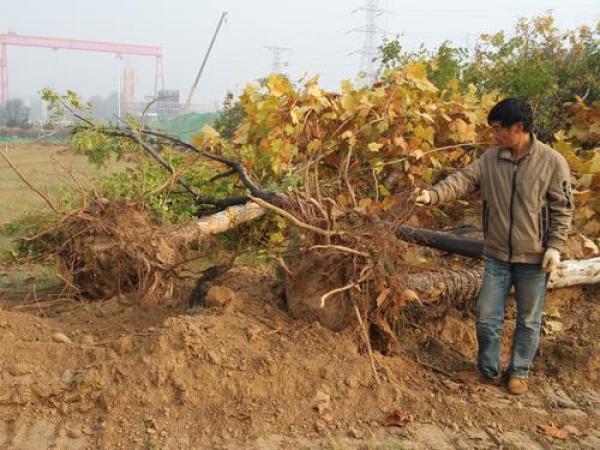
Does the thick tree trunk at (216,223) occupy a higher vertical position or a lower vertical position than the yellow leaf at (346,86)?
lower

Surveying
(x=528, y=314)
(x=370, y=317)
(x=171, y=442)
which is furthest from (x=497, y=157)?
(x=171, y=442)

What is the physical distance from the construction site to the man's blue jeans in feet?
0.07

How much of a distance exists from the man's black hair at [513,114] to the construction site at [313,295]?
0.08ft

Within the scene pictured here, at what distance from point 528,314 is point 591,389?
711 mm

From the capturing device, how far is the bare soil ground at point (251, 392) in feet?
11.1

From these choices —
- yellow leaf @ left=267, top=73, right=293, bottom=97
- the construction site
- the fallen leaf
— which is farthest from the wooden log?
yellow leaf @ left=267, top=73, right=293, bottom=97

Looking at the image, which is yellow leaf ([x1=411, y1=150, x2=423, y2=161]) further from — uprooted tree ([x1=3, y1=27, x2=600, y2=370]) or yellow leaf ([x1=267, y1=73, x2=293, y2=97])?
yellow leaf ([x1=267, y1=73, x2=293, y2=97])

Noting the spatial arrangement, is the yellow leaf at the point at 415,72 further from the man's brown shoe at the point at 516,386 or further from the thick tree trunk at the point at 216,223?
the man's brown shoe at the point at 516,386

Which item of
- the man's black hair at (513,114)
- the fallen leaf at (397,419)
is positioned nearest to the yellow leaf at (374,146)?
the man's black hair at (513,114)

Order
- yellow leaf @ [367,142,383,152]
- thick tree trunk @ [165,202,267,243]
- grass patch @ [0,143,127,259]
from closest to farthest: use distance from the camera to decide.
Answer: thick tree trunk @ [165,202,267,243]
yellow leaf @ [367,142,383,152]
grass patch @ [0,143,127,259]

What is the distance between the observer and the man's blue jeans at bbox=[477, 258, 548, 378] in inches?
163

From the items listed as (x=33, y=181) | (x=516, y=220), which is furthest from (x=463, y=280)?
(x=33, y=181)

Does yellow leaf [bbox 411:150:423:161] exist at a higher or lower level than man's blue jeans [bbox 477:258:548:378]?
higher

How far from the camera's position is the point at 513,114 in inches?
153
